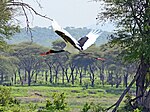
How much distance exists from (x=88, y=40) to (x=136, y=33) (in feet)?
35.7

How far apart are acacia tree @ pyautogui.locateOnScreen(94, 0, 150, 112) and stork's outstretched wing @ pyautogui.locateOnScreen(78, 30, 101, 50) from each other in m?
9.78

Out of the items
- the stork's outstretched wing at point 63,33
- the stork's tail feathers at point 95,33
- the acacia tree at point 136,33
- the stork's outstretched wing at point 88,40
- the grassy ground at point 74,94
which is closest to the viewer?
the stork's outstretched wing at point 63,33

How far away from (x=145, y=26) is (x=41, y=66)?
47148mm

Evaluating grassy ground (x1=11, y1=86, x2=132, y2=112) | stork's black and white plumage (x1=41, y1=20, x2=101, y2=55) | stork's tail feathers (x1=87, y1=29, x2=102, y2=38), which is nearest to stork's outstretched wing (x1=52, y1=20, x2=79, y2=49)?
stork's black and white plumage (x1=41, y1=20, x2=101, y2=55)

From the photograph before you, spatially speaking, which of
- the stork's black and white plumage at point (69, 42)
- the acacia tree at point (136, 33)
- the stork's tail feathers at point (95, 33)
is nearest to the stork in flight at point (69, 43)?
the stork's black and white plumage at point (69, 42)

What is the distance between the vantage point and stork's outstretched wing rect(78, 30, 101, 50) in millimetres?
4205

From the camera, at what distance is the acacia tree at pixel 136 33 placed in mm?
14703

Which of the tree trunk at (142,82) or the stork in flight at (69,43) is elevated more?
the stork in flight at (69,43)

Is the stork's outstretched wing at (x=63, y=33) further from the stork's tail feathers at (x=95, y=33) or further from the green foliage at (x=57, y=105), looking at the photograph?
the green foliage at (x=57, y=105)

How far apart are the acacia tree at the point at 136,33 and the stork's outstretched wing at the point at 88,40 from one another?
385 inches

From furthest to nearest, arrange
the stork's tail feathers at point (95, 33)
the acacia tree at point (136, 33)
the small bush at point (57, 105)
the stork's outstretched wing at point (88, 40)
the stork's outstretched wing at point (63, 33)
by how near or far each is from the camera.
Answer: the acacia tree at point (136, 33)
the small bush at point (57, 105)
the stork's tail feathers at point (95, 33)
the stork's outstretched wing at point (88, 40)
the stork's outstretched wing at point (63, 33)

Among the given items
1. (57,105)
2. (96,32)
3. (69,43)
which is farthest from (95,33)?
(57,105)

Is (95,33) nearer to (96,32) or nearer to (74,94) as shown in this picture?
(96,32)

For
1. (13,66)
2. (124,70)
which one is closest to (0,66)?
(13,66)
